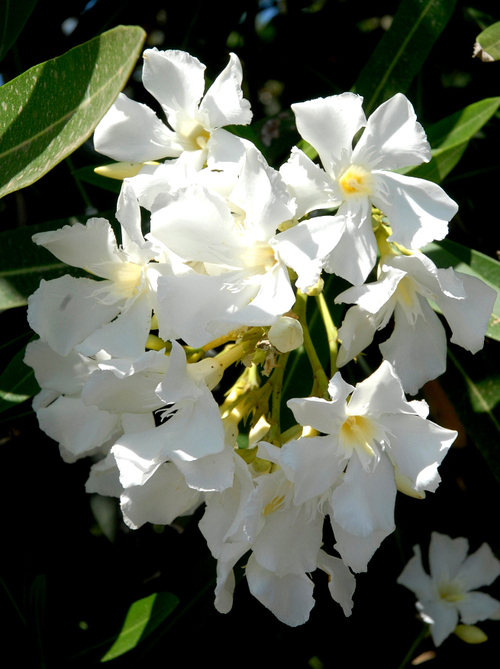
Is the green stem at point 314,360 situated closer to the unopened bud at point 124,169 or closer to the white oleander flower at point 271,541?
the white oleander flower at point 271,541

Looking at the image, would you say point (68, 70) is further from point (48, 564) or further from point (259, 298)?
point (48, 564)

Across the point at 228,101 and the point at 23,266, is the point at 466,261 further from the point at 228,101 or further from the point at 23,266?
the point at 23,266

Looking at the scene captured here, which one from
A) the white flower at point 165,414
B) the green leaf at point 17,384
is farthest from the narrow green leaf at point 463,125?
the green leaf at point 17,384

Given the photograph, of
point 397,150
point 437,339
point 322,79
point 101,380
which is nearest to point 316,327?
point 437,339

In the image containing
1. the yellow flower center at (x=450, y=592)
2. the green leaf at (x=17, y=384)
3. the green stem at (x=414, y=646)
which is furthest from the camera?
the yellow flower center at (x=450, y=592)

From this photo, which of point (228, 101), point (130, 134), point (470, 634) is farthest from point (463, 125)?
point (470, 634)

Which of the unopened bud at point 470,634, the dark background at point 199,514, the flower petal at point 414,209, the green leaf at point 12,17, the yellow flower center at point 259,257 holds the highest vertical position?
the green leaf at point 12,17
